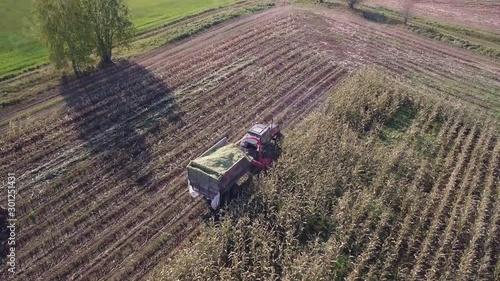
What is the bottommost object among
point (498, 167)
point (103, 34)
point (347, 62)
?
point (498, 167)

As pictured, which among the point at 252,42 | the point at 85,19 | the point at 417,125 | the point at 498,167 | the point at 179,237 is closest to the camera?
the point at 179,237

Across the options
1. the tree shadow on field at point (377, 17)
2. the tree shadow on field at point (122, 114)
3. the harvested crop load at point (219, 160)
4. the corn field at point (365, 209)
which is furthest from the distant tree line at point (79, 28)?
the tree shadow on field at point (377, 17)

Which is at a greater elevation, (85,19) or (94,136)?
(85,19)

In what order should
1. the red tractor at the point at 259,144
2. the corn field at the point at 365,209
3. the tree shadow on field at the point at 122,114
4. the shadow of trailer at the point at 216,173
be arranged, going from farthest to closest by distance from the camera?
the tree shadow on field at the point at 122,114 < the red tractor at the point at 259,144 < the shadow of trailer at the point at 216,173 < the corn field at the point at 365,209

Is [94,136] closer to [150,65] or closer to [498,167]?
[150,65]

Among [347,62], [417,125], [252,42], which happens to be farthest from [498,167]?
[252,42]

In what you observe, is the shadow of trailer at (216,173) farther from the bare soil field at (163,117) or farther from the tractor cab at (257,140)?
the tractor cab at (257,140)

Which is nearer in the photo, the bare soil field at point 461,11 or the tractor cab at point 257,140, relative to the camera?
the tractor cab at point 257,140

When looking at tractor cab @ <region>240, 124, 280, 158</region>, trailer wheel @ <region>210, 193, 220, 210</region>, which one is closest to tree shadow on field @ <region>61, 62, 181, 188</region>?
trailer wheel @ <region>210, 193, 220, 210</region>
